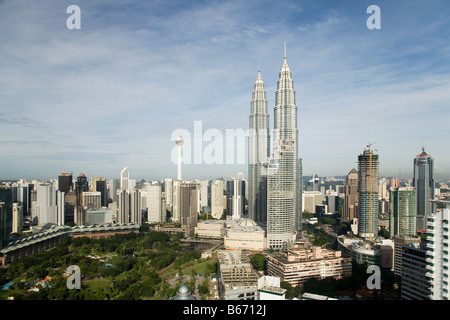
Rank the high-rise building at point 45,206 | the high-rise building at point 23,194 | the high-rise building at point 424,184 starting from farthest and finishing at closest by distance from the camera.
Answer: the high-rise building at point 23,194 < the high-rise building at point 45,206 < the high-rise building at point 424,184

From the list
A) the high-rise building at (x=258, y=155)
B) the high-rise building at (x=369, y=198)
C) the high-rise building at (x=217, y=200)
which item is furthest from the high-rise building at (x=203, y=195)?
the high-rise building at (x=369, y=198)

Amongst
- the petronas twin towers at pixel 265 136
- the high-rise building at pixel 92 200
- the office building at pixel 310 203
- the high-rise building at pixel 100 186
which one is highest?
the petronas twin towers at pixel 265 136

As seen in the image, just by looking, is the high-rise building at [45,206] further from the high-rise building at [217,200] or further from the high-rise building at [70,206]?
the high-rise building at [217,200]

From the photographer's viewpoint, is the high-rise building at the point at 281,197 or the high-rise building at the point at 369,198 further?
the high-rise building at the point at 369,198

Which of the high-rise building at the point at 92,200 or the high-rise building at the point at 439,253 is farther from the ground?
the high-rise building at the point at 439,253

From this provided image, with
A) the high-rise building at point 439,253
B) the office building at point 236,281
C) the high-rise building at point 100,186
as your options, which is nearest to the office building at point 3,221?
the office building at point 236,281

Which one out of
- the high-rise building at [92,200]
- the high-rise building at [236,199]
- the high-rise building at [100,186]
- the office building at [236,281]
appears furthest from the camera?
the high-rise building at [100,186]

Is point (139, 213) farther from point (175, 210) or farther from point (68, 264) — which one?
point (68, 264)

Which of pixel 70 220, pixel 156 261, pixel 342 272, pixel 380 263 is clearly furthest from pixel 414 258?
pixel 70 220
